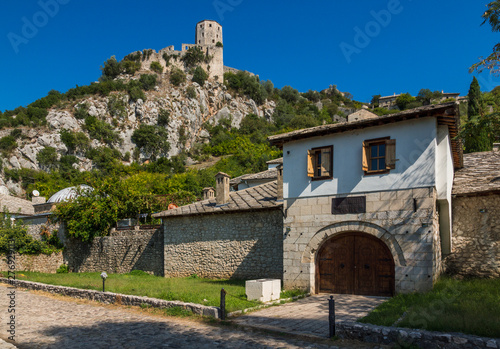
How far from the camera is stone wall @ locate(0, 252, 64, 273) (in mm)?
25219

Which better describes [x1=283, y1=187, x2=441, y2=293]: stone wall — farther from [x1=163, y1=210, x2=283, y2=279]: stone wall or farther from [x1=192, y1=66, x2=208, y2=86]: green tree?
[x1=192, y1=66, x2=208, y2=86]: green tree

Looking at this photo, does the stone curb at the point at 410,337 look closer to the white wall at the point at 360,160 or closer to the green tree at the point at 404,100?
the white wall at the point at 360,160

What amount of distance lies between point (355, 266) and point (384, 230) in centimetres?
163

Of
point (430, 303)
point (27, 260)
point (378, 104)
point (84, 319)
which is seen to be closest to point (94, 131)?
point (27, 260)

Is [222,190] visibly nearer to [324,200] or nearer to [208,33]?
[324,200]

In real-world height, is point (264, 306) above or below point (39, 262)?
above

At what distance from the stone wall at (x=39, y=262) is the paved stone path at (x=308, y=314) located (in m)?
20.7

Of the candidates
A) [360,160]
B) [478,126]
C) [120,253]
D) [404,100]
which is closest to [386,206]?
[360,160]

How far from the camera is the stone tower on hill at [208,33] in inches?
4181

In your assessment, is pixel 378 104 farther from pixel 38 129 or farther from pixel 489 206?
pixel 489 206

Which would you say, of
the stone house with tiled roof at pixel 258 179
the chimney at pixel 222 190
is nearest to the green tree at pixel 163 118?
the stone house with tiled roof at pixel 258 179

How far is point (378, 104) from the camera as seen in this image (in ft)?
375

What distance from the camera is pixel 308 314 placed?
9.78m

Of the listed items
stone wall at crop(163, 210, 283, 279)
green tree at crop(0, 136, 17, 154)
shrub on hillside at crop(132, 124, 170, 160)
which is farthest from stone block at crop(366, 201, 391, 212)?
green tree at crop(0, 136, 17, 154)
